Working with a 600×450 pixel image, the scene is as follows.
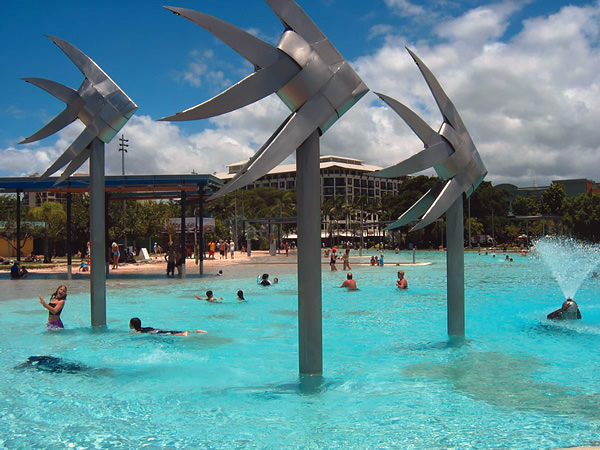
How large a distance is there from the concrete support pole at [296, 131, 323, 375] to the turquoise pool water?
0.93m

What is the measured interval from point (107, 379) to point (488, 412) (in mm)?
5772

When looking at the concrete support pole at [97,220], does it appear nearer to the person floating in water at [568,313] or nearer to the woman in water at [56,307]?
the woman in water at [56,307]

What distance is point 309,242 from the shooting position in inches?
285

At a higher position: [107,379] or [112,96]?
[112,96]

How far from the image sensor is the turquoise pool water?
632cm

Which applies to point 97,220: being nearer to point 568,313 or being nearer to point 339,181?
point 568,313

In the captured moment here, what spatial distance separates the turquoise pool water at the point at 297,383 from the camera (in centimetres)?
632

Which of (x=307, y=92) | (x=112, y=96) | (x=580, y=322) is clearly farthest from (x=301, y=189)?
(x=580, y=322)

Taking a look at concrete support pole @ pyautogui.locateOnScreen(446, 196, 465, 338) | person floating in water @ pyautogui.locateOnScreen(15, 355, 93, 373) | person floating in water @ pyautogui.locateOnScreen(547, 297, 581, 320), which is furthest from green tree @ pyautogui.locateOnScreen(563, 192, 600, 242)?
person floating in water @ pyautogui.locateOnScreen(15, 355, 93, 373)

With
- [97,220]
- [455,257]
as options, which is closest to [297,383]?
[455,257]

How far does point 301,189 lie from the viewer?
7.23 meters

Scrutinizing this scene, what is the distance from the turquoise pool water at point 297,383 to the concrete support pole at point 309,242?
93 cm

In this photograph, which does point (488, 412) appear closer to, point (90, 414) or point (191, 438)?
point (191, 438)

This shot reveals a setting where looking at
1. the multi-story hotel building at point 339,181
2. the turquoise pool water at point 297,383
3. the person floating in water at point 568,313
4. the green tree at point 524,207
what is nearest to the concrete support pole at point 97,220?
the turquoise pool water at point 297,383
